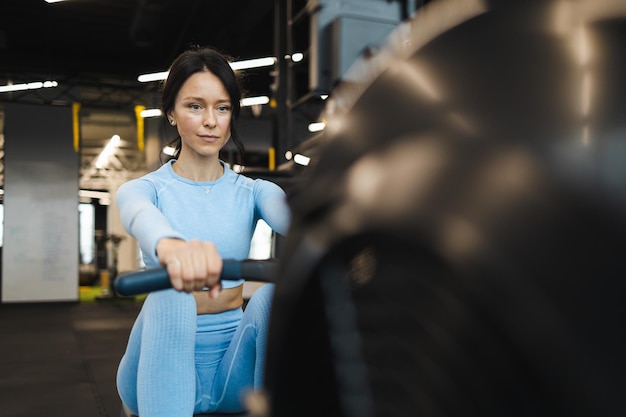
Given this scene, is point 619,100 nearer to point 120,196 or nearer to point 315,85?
point 315,85

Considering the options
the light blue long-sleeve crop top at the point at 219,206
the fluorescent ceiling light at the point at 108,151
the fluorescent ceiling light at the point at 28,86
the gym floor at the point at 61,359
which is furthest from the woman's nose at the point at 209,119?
the fluorescent ceiling light at the point at 108,151

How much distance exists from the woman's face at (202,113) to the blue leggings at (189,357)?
340 millimetres

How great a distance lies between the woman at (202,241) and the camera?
1.06 m

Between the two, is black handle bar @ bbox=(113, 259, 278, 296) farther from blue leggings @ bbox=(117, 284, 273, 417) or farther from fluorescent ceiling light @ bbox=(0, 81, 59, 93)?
fluorescent ceiling light @ bbox=(0, 81, 59, 93)

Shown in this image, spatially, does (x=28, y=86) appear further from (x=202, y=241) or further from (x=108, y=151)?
(x=202, y=241)

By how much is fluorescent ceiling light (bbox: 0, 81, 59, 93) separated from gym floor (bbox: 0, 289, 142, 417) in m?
2.99

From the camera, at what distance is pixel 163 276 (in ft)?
2.43

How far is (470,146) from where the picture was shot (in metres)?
0.39

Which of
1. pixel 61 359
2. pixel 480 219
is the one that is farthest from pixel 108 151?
pixel 480 219

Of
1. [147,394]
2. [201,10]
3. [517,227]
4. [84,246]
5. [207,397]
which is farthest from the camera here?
[84,246]

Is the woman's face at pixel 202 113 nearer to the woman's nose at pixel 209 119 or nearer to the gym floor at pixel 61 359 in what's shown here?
the woman's nose at pixel 209 119

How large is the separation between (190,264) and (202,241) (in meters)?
0.34

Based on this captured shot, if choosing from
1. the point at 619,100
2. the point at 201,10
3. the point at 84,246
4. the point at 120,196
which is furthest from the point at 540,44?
the point at 84,246

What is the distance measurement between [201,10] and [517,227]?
810cm
